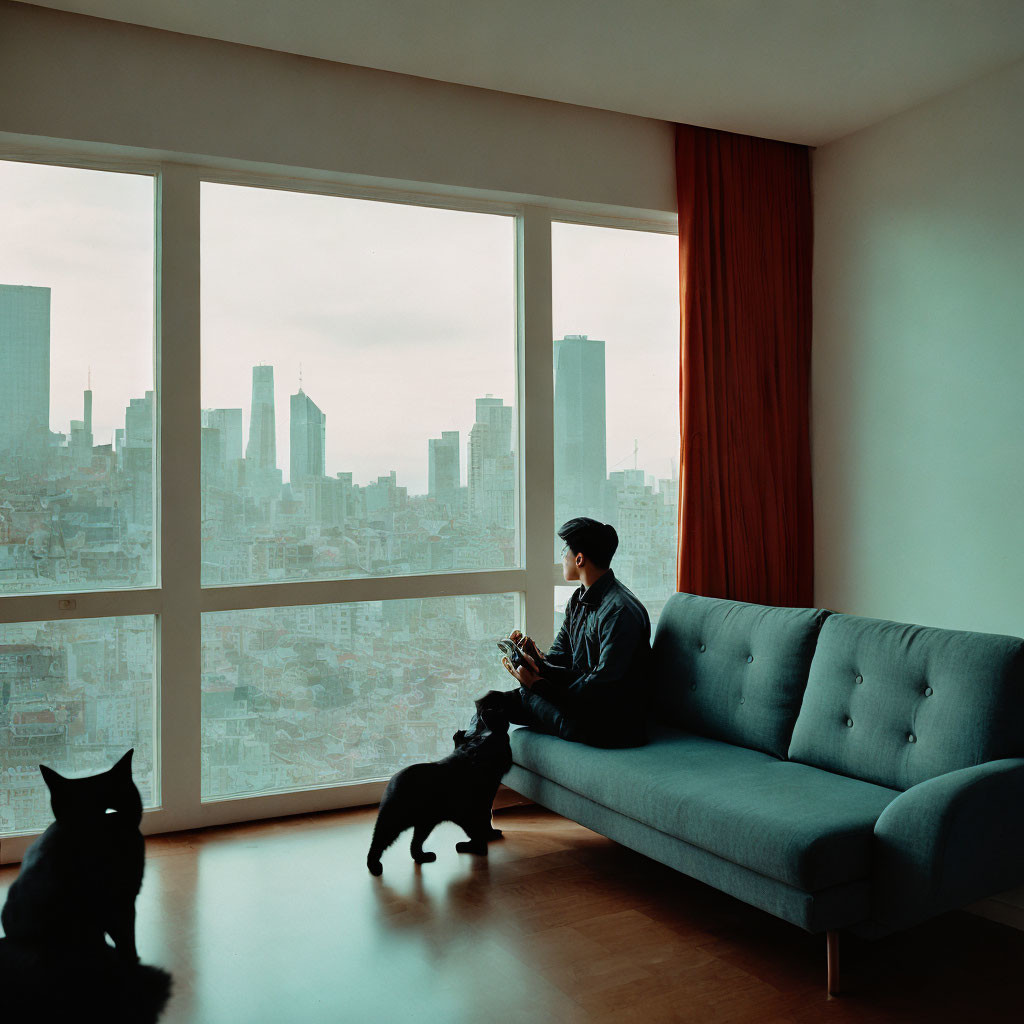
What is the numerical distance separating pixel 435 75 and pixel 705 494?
2.18 metres

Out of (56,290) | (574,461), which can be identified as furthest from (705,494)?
(56,290)

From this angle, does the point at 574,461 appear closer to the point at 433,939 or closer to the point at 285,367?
the point at 285,367

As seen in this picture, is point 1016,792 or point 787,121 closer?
point 1016,792

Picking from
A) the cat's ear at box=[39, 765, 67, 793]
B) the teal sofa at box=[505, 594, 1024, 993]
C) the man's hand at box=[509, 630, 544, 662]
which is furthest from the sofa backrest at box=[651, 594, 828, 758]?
the cat's ear at box=[39, 765, 67, 793]

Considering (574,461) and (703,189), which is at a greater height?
(703,189)

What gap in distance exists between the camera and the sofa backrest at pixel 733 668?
341 cm

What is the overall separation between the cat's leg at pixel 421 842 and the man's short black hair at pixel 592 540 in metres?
1.17

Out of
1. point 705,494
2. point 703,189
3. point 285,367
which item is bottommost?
point 705,494

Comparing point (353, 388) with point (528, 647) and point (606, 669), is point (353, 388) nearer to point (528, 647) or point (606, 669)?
point (528, 647)

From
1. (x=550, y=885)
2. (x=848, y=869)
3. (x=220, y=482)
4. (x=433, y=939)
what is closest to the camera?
(x=848, y=869)

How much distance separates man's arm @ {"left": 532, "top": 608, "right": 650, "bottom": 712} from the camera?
3562 mm

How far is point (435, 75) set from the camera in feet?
12.9

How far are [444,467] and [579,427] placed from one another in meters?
0.70

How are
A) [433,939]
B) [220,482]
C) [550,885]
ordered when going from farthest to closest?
1. [220,482]
2. [550,885]
3. [433,939]
